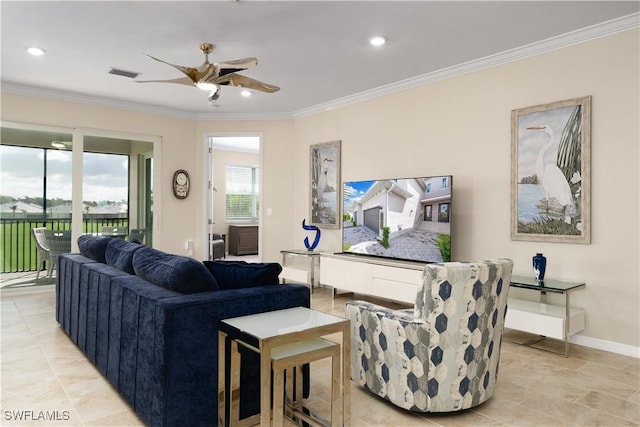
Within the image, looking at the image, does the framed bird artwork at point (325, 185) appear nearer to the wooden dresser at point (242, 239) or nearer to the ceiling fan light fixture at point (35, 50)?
the ceiling fan light fixture at point (35, 50)

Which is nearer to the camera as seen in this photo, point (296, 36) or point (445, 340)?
point (445, 340)

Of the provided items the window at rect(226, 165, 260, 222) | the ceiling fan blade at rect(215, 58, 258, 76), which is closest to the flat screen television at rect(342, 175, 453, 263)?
the ceiling fan blade at rect(215, 58, 258, 76)

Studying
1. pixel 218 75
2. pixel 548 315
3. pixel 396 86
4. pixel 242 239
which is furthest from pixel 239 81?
pixel 242 239

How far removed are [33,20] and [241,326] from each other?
3230 millimetres

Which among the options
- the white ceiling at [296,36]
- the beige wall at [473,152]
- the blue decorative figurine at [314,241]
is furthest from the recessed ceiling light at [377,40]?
the blue decorative figurine at [314,241]

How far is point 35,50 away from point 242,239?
6.24m

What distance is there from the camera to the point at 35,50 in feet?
13.4

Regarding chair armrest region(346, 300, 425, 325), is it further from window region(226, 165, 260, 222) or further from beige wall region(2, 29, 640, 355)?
window region(226, 165, 260, 222)

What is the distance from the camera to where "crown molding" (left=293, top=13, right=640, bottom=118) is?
3406mm

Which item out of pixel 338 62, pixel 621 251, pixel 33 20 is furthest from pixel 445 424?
pixel 33 20

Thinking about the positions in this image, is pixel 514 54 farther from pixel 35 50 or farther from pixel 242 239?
pixel 242 239

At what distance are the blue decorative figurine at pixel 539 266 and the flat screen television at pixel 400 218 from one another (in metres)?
0.82

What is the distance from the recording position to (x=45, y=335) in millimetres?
3795

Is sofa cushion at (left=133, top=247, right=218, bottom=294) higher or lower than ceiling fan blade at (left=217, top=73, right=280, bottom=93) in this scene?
lower
